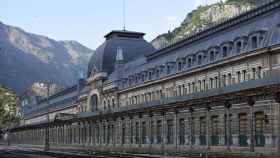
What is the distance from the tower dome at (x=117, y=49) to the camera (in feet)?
349

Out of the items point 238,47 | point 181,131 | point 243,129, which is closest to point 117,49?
point 181,131

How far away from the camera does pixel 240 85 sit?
5047 centimetres

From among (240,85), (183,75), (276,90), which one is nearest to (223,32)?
(183,75)

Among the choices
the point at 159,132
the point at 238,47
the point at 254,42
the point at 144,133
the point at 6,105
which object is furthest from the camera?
the point at 6,105

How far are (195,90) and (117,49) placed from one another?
4011 centimetres

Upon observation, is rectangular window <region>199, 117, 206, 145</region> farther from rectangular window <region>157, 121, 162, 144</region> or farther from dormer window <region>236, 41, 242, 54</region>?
rectangular window <region>157, 121, 162, 144</region>

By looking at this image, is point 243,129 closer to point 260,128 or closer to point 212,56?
point 260,128

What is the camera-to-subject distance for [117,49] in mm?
Answer: 104875

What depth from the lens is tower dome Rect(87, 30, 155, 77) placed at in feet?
349

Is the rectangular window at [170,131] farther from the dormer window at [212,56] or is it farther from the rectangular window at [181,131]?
the dormer window at [212,56]

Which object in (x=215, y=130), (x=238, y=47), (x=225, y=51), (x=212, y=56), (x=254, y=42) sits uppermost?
(x=254, y=42)

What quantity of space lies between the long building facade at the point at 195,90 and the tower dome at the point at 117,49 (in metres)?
0.21

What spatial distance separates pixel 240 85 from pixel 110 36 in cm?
6418

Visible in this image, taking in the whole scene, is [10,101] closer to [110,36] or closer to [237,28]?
[110,36]
